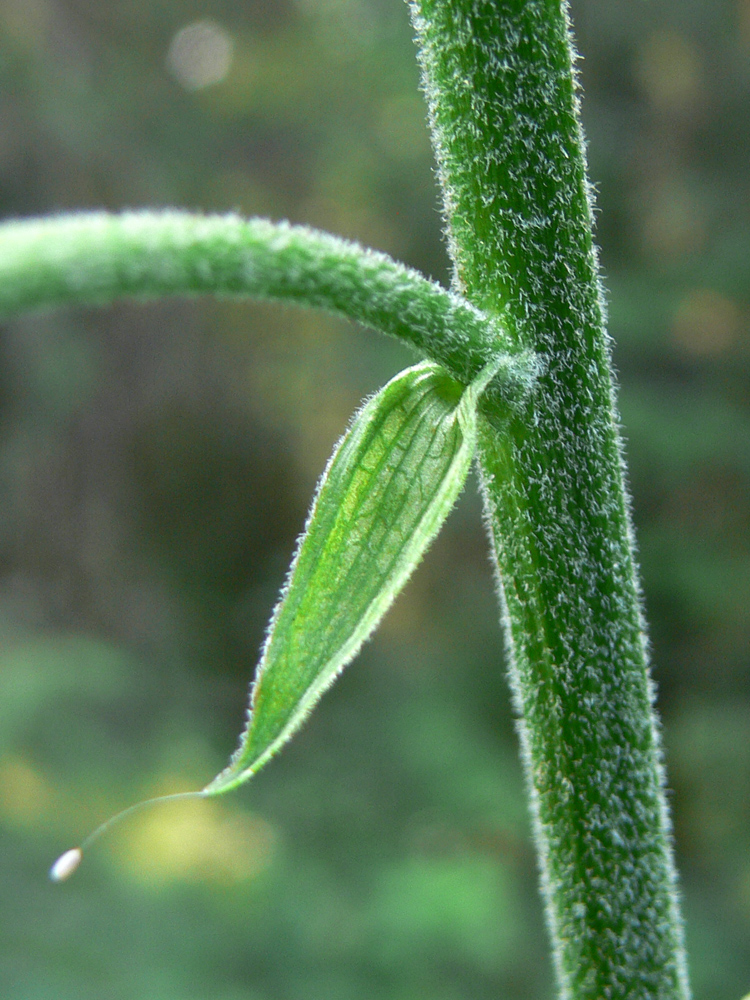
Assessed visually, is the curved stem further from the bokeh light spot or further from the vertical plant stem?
the bokeh light spot

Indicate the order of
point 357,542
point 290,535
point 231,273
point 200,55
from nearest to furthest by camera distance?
1. point 231,273
2. point 357,542
3. point 200,55
4. point 290,535

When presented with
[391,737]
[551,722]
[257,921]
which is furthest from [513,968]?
[551,722]

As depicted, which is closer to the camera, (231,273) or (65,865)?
(231,273)

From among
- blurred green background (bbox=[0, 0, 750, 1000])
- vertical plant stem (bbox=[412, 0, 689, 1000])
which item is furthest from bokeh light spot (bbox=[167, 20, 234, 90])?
vertical plant stem (bbox=[412, 0, 689, 1000])

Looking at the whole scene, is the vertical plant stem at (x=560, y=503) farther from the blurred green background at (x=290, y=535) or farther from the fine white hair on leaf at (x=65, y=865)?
the blurred green background at (x=290, y=535)

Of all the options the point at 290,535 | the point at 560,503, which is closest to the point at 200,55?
the point at 290,535

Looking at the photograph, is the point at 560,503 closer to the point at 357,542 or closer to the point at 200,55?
the point at 357,542

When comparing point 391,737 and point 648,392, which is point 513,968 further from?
point 648,392
